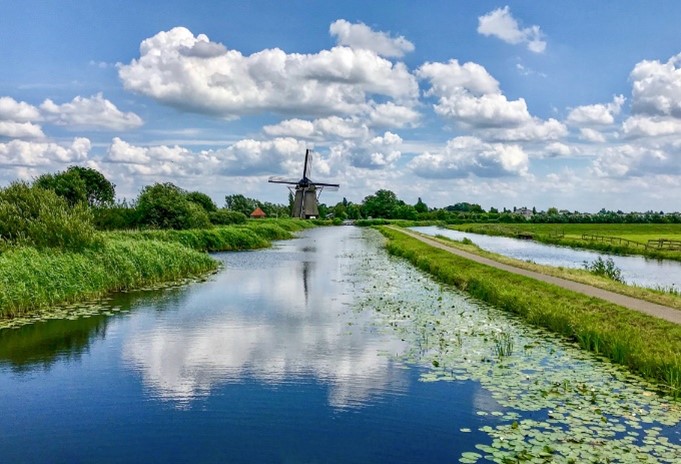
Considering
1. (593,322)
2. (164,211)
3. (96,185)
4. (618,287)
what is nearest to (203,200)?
(96,185)

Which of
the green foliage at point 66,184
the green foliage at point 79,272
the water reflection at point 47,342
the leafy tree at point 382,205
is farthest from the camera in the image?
the leafy tree at point 382,205

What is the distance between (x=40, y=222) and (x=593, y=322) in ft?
62.8

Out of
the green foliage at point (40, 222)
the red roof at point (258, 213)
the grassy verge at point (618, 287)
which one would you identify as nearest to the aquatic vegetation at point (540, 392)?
the grassy verge at point (618, 287)

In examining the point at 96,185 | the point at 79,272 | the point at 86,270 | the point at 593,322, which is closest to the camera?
the point at 593,322

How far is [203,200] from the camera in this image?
72375 mm

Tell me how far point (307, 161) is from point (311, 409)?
10022 cm

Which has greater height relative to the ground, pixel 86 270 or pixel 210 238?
pixel 210 238

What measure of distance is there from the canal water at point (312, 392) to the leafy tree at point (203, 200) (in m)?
54.6

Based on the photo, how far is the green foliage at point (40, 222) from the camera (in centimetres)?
2073

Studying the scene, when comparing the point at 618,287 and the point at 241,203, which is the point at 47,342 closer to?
the point at 618,287

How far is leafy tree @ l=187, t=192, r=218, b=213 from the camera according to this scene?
7071 centimetres

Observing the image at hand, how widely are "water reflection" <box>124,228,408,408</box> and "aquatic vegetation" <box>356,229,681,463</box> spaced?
1.05 meters

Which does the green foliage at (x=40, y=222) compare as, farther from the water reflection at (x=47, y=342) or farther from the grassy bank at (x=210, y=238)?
the grassy bank at (x=210, y=238)

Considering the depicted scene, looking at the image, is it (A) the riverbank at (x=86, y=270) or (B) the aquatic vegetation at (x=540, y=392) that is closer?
(B) the aquatic vegetation at (x=540, y=392)
